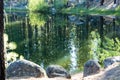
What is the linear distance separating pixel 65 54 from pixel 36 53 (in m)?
3.92

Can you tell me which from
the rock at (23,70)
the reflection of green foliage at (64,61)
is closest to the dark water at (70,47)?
the reflection of green foliage at (64,61)

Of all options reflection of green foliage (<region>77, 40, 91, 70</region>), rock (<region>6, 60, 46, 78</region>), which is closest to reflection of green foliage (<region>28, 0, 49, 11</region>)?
reflection of green foliage (<region>77, 40, 91, 70</region>)

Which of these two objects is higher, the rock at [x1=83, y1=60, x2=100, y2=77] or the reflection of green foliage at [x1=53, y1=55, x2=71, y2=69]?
the rock at [x1=83, y1=60, x2=100, y2=77]

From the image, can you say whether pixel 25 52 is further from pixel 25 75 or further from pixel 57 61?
pixel 25 75

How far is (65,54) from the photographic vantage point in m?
39.6

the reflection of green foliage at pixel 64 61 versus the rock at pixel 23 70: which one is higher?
the rock at pixel 23 70

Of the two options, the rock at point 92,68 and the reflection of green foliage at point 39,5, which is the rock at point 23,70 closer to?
the rock at point 92,68

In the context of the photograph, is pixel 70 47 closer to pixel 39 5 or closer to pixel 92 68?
pixel 92 68

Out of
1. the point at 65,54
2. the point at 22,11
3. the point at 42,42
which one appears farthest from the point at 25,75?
the point at 22,11

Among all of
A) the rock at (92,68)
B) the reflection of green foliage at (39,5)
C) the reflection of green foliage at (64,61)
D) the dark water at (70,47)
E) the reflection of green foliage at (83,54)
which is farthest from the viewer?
the reflection of green foliage at (39,5)

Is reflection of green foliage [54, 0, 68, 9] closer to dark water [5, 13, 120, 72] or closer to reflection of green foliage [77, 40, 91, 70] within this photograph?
dark water [5, 13, 120, 72]

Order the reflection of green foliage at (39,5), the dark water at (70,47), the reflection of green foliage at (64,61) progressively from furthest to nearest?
the reflection of green foliage at (39,5) → the reflection of green foliage at (64,61) → the dark water at (70,47)

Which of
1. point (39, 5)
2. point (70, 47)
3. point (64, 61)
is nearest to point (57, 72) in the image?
point (64, 61)

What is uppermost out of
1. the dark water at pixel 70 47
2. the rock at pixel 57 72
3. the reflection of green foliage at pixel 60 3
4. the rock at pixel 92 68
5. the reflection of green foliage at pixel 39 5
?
the rock at pixel 92 68
